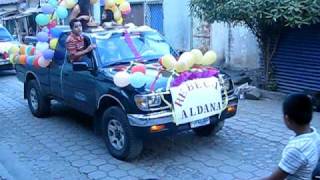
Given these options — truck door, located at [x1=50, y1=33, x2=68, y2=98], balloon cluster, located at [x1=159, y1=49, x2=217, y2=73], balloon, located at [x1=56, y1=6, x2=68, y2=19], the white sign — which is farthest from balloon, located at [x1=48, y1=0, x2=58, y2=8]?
the white sign

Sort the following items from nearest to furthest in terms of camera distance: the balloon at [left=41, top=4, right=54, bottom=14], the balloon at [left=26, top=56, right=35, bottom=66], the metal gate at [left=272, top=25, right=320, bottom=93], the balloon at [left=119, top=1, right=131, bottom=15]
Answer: the balloon at [left=26, top=56, right=35, bottom=66] < the balloon at [left=41, top=4, right=54, bottom=14] < the balloon at [left=119, top=1, right=131, bottom=15] < the metal gate at [left=272, top=25, right=320, bottom=93]

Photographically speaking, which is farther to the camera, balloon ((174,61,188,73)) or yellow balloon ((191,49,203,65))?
yellow balloon ((191,49,203,65))

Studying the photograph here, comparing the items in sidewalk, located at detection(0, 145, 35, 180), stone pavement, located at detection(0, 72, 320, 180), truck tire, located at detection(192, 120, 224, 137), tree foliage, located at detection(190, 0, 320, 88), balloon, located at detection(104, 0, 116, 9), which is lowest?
sidewalk, located at detection(0, 145, 35, 180)

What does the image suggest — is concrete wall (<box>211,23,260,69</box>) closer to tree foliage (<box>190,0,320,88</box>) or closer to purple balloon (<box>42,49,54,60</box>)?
tree foliage (<box>190,0,320,88</box>)

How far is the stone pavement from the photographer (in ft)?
17.9

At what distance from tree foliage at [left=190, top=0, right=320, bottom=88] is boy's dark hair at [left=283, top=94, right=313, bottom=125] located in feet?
19.0

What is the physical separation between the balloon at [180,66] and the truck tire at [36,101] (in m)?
3.47

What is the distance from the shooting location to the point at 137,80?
5352 mm

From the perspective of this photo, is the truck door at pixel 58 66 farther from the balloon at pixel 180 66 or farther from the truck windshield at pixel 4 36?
the truck windshield at pixel 4 36

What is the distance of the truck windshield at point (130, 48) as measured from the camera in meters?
6.47

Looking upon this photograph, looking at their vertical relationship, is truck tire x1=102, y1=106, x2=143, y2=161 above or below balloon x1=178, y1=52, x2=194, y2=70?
below

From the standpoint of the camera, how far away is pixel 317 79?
8969 mm

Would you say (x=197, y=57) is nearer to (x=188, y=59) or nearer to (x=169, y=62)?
(x=188, y=59)

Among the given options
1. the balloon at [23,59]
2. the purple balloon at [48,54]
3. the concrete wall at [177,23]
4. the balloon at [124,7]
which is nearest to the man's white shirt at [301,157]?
the purple balloon at [48,54]
